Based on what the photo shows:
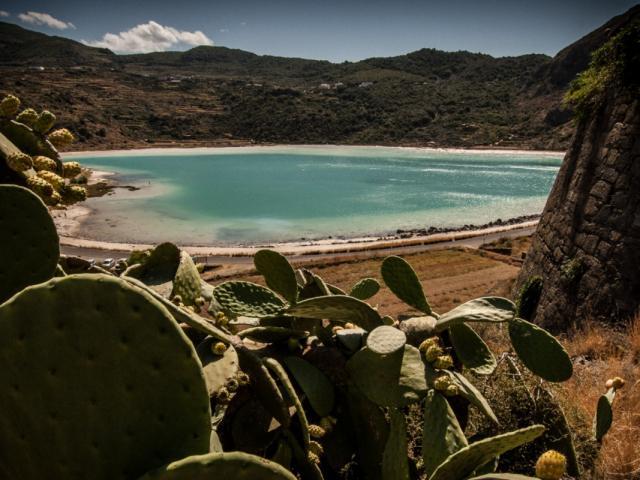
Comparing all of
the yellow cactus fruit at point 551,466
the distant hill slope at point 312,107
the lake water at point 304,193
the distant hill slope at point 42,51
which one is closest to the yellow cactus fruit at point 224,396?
the yellow cactus fruit at point 551,466

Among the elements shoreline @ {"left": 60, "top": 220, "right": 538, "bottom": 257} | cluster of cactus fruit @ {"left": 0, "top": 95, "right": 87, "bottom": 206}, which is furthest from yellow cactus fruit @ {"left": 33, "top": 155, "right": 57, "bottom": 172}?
shoreline @ {"left": 60, "top": 220, "right": 538, "bottom": 257}

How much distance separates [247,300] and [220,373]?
0.46 m

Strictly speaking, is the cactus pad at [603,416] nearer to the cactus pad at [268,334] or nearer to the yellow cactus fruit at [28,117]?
the cactus pad at [268,334]

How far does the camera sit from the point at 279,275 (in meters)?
1.90

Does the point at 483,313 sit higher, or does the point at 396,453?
the point at 483,313

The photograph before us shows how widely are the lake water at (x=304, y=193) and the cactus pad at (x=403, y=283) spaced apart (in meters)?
34.3

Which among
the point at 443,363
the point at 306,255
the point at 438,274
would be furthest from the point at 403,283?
the point at 306,255

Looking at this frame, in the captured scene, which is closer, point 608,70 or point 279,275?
point 279,275

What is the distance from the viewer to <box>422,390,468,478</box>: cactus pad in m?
1.46

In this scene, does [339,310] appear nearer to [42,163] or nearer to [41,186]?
[41,186]

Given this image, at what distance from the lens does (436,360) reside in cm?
166

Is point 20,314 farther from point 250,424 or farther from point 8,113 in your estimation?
point 8,113

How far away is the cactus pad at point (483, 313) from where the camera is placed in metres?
1.79

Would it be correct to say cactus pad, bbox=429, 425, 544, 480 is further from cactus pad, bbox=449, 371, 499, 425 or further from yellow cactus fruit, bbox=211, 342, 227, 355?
yellow cactus fruit, bbox=211, 342, 227, 355
